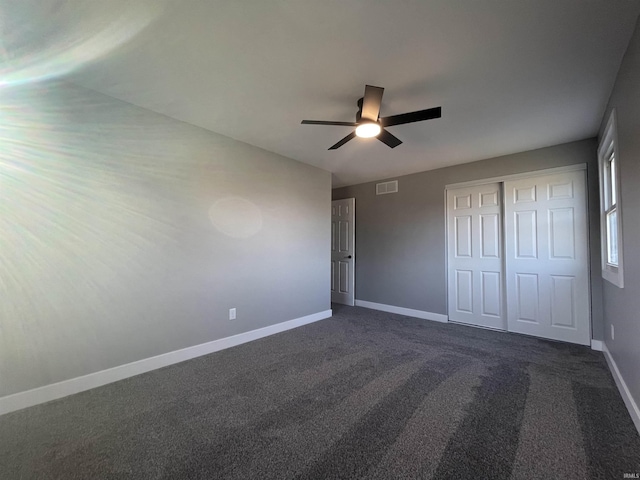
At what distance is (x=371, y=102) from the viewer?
6.82 feet

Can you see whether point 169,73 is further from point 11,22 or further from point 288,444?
point 288,444

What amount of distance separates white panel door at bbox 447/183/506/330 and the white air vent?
0.89m

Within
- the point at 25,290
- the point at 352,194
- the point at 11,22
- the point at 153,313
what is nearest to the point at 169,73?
the point at 11,22

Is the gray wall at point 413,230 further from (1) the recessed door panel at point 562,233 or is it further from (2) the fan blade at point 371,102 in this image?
(2) the fan blade at point 371,102

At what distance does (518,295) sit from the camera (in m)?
3.58

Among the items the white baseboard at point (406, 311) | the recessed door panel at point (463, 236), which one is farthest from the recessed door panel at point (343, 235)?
the recessed door panel at point (463, 236)

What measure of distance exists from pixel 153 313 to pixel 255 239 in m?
1.33

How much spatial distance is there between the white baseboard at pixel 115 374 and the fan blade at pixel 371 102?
8.77ft

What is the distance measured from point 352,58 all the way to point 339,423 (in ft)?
7.82

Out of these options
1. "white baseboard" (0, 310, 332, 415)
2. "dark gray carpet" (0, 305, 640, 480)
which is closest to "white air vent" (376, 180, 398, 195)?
"dark gray carpet" (0, 305, 640, 480)

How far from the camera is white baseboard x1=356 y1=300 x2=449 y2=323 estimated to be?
4.20 m

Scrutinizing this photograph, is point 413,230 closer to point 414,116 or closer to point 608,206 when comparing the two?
point 608,206

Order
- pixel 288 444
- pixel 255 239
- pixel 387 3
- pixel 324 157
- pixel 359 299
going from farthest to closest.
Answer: pixel 359 299 < pixel 324 157 < pixel 255 239 < pixel 288 444 < pixel 387 3

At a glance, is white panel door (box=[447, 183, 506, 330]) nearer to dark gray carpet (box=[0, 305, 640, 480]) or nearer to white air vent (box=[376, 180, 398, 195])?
white air vent (box=[376, 180, 398, 195])
